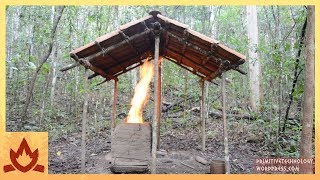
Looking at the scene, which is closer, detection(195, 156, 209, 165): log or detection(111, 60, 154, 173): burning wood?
detection(111, 60, 154, 173): burning wood

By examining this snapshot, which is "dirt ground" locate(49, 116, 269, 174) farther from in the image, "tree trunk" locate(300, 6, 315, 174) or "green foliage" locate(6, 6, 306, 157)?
"tree trunk" locate(300, 6, 315, 174)

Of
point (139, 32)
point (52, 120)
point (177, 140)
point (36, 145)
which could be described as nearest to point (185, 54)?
point (139, 32)

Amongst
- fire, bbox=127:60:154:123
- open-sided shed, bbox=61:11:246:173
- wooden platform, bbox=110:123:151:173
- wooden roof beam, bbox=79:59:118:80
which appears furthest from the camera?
fire, bbox=127:60:154:123

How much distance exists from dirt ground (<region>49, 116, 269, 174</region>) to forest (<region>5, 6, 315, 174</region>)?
0.03m

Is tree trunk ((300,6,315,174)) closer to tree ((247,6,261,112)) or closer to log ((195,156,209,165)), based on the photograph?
log ((195,156,209,165))

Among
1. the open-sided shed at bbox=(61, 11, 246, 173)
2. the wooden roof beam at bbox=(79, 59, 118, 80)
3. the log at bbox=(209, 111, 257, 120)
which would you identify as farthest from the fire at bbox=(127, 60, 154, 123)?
the log at bbox=(209, 111, 257, 120)

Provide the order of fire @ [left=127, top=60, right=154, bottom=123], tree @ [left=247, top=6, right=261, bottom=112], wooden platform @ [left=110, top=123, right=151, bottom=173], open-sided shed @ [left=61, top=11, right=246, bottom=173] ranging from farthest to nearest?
1. tree @ [left=247, top=6, right=261, bottom=112]
2. fire @ [left=127, top=60, right=154, bottom=123]
3. wooden platform @ [left=110, top=123, right=151, bottom=173]
4. open-sided shed @ [left=61, top=11, right=246, bottom=173]

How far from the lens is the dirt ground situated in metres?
8.61

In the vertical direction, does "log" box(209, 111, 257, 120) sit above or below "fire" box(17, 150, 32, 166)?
above

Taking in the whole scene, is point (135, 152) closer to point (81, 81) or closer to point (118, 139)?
point (118, 139)

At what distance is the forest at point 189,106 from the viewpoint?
902cm

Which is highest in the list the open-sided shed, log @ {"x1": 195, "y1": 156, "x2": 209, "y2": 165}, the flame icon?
the open-sided shed

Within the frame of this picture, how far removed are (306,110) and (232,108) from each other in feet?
32.8

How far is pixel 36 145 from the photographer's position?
632 centimetres
